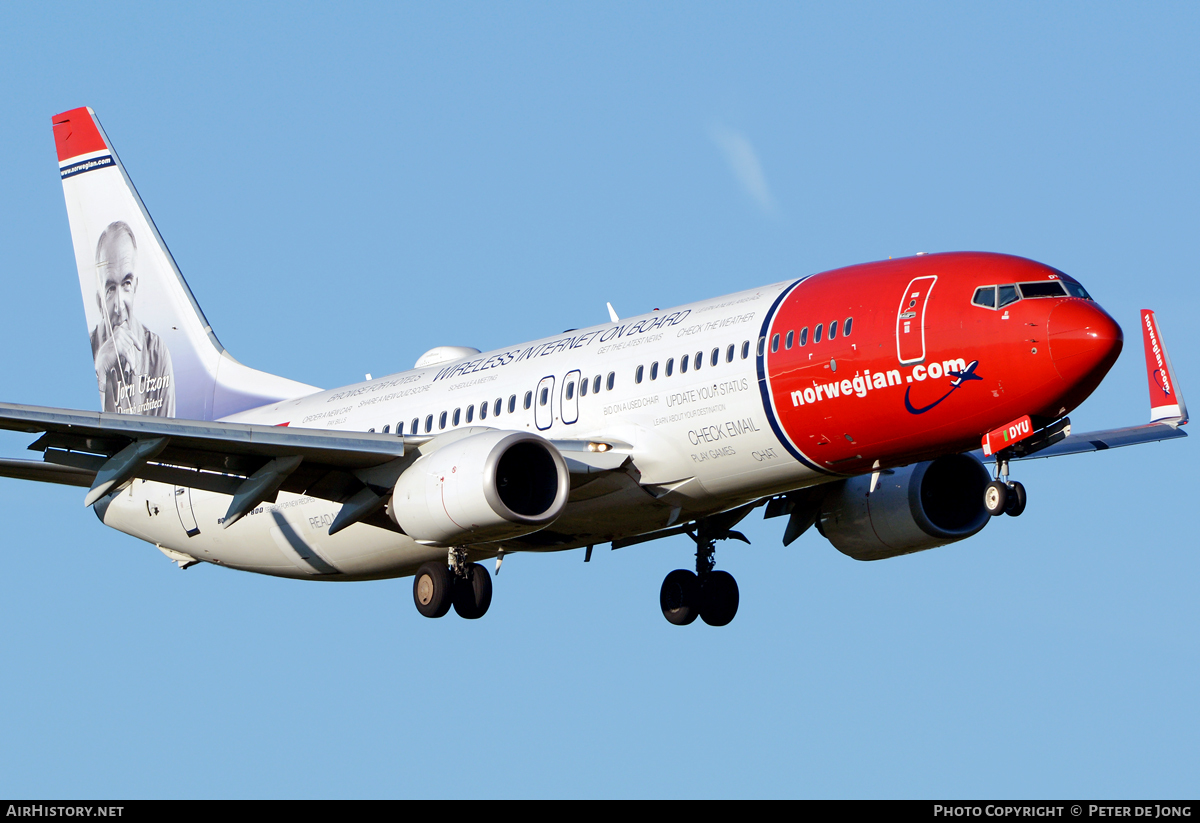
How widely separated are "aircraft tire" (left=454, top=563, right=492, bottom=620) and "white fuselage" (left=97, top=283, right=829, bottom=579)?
0.71 metres

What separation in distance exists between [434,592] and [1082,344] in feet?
43.5

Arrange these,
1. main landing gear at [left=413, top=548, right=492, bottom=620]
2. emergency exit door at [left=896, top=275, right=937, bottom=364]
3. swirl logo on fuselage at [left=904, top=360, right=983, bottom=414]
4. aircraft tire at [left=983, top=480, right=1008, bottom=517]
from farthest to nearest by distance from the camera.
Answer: main landing gear at [left=413, top=548, right=492, bottom=620] → emergency exit door at [left=896, top=275, right=937, bottom=364] → swirl logo on fuselage at [left=904, top=360, right=983, bottom=414] → aircraft tire at [left=983, top=480, right=1008, bottom=517]

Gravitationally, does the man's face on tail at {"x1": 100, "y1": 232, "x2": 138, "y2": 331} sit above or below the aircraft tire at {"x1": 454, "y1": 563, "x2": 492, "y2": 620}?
above

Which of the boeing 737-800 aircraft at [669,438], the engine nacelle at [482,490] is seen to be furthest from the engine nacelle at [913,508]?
the engine nacelle at [482,490]

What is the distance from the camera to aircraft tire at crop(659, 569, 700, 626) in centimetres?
3706

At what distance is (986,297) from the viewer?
28766 mm

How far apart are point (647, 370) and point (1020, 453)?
6.88 meters

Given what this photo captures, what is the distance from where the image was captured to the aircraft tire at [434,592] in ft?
111

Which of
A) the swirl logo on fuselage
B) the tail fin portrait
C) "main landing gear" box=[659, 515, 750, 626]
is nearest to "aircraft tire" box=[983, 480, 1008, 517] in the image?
the swirl logo on fuselage

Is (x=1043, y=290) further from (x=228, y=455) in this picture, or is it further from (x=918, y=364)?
(x=228, y=455)

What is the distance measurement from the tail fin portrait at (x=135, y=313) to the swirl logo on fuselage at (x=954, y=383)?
18300 millimetres

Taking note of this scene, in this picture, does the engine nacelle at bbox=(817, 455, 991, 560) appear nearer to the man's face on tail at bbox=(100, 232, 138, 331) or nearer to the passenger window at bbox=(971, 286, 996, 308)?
the passenger window at bbox=(971, 286, 996, 308)

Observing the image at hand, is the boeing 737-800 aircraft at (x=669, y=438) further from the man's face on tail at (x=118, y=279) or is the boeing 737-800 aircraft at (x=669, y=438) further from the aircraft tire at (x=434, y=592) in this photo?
the man's face on tail at (x=118, y=279)

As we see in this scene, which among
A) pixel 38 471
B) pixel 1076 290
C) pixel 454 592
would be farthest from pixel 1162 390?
pixel 38 471
